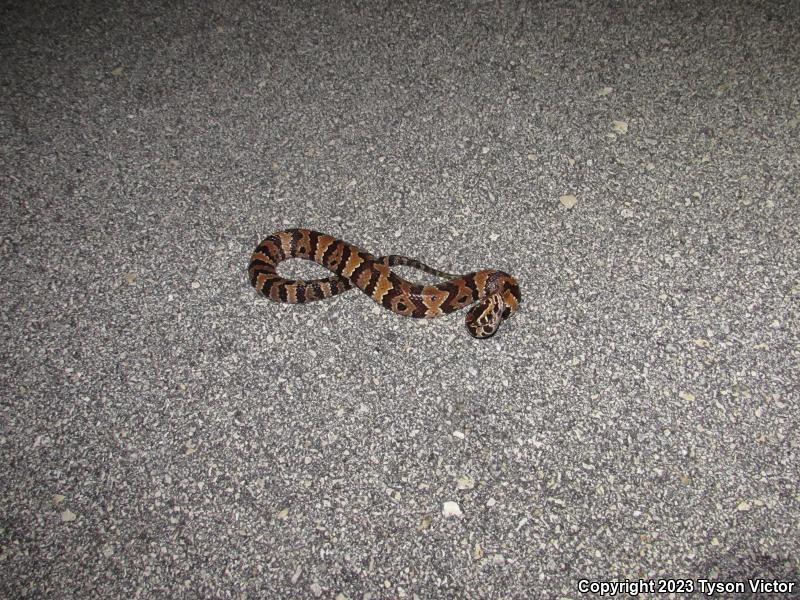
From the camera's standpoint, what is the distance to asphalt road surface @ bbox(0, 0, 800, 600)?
246 cm

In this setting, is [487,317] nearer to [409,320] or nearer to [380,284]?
[409,320]

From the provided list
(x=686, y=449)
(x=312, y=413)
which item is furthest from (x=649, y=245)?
(x=312, y=413)

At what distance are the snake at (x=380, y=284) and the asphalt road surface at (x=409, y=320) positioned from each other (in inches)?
3.9

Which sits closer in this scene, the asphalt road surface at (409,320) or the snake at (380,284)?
the asphalt road surface at (409,320)

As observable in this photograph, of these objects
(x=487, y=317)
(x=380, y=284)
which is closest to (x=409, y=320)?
(x=380, y=284)

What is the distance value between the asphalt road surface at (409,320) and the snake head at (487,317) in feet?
0.29

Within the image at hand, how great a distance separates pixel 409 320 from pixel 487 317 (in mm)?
446

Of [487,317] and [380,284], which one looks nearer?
[487,317]

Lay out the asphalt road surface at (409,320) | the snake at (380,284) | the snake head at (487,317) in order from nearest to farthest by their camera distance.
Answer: the asphalt road surface at (409,320) → the snake head at (487,317) → the snake at (380,284)

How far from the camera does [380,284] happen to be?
318cm

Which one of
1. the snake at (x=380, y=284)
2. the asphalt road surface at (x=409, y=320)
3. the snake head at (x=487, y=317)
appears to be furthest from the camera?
the snake at (x=380, y=284)

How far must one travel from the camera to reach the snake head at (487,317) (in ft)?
9.71

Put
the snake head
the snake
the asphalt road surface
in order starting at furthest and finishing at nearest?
1. the snake
2. the snake head
3. the asphalt road surface

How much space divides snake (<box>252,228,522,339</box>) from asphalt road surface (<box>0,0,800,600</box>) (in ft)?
0.32
